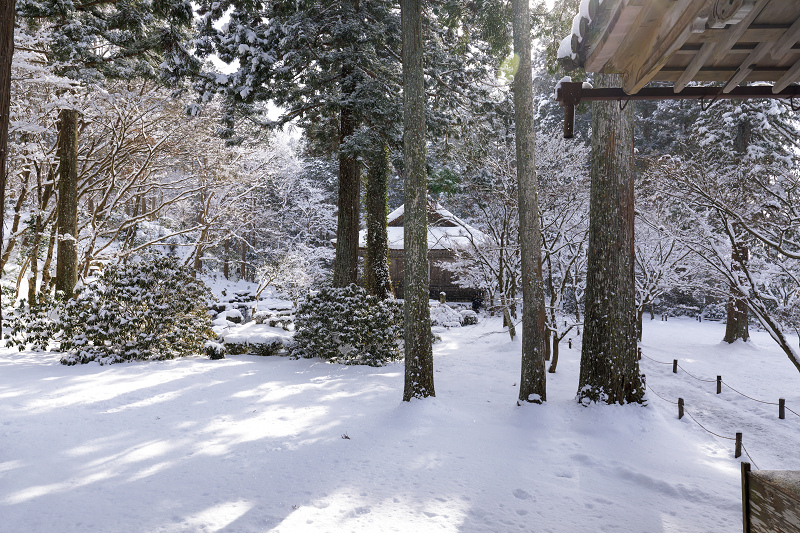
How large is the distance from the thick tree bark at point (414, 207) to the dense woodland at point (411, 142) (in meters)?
0.03

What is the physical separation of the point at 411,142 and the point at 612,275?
383 centimetres

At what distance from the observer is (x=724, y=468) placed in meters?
5.32

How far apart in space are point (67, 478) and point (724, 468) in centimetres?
730

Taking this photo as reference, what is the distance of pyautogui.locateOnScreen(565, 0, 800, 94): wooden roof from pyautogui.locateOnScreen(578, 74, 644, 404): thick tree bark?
3864 millimetres

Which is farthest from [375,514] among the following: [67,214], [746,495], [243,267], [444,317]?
[243,267]

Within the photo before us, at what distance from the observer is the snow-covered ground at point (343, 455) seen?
12.6ft

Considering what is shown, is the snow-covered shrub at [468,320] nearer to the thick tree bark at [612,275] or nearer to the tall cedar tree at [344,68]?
the tall cedar tree at [344,68]

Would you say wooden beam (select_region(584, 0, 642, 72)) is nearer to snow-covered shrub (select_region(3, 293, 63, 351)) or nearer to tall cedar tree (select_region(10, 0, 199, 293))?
tall cedar tree (select_region(10, 0, 199, 293))

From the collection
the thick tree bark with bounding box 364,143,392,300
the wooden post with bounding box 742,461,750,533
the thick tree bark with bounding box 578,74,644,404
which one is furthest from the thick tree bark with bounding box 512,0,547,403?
the thick tree bark with bounding box 364,143,392,300

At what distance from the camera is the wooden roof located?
2.28m

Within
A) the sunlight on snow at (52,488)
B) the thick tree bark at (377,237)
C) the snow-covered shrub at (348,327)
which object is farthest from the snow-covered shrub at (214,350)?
the sunlight on snow at (52,488)

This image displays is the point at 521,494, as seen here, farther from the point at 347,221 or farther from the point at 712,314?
the point at 712,314

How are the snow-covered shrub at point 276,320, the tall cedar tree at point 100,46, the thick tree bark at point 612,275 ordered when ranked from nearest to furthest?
the thick tree bark at point 612,275
the tall cedar tree at point 100,46
the snow-covered shrub at point 276,320

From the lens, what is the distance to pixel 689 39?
8.87ft
